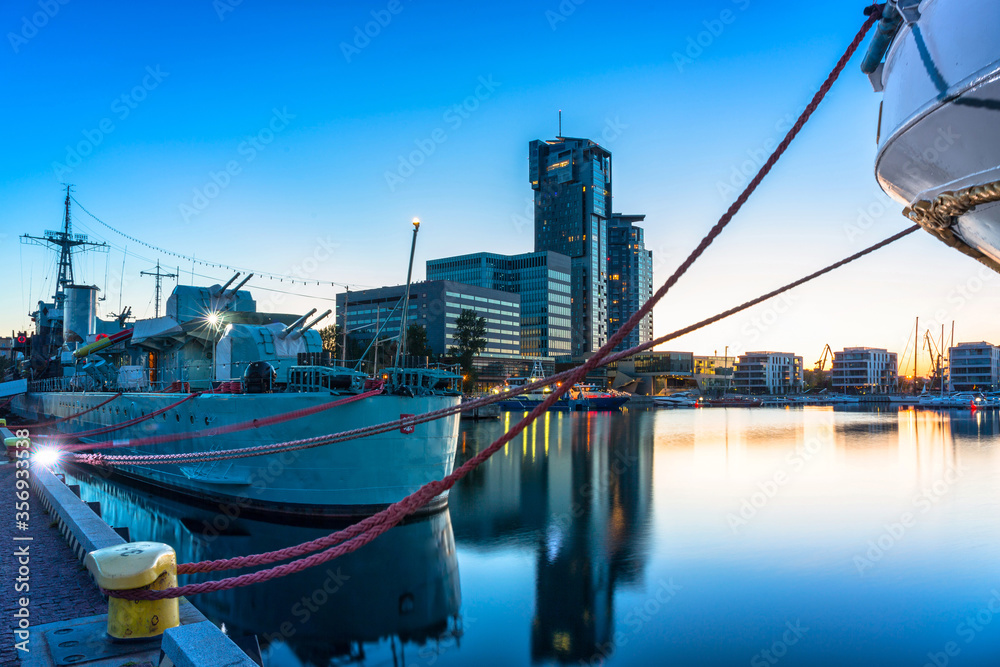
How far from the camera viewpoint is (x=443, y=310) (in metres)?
143

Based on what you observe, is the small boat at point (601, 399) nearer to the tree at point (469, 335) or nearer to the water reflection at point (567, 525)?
the tree at point (469, 335)

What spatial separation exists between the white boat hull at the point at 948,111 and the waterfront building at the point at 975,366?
7760 inches

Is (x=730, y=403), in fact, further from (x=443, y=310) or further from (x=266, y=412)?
(x=266, y=412)

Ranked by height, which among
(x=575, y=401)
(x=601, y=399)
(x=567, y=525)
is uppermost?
(x=567, y=525)

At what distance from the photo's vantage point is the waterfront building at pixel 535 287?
17300 centimetres

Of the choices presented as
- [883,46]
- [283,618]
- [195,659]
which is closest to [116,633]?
[195,659]

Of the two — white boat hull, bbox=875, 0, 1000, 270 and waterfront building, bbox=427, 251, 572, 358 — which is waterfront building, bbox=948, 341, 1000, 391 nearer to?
waterfront building, bbox=427, 251, 572, 358

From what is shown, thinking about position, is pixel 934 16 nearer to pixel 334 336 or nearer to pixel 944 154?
pixel 944 154

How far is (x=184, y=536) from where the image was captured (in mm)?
18172

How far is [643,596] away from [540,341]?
157926mm

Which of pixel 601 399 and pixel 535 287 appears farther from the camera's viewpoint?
pixel 535 287

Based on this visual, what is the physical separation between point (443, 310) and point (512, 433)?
138782 millimetres

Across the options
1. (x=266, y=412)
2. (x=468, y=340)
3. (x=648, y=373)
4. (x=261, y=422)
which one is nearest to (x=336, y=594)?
(x=261, y=422)

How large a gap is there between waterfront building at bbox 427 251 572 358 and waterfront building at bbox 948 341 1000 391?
106m
